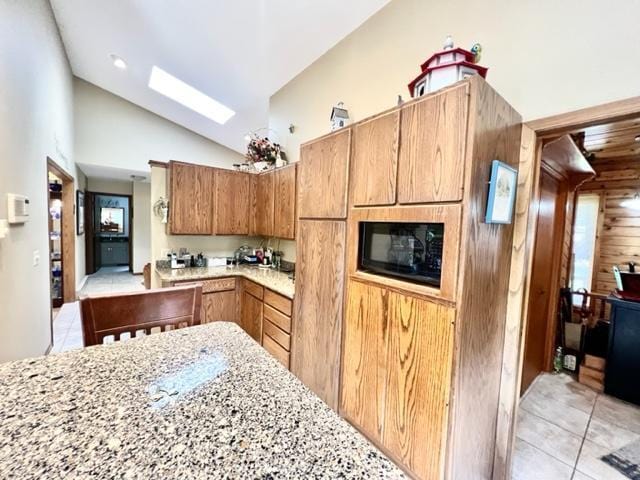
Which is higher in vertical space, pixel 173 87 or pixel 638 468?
pixel 173 87

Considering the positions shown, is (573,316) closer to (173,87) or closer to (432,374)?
(432,374)

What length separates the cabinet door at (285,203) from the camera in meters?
3.04

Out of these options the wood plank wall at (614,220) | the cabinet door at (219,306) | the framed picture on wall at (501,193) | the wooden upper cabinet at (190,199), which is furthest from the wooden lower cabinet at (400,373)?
the wood plank wall at (614,220)

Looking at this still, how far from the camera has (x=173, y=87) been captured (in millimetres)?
4746

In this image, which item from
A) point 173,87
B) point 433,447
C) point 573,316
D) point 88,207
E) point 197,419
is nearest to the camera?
point 197,419

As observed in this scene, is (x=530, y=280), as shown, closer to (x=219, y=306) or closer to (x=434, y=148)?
(x=434, y=148)

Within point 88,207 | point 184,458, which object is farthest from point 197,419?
point 88,207

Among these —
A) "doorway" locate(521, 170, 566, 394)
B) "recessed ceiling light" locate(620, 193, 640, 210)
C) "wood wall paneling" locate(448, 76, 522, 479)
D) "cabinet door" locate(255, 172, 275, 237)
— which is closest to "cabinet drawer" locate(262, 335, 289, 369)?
"cabinet door" locate(255, 172, 275, 237)

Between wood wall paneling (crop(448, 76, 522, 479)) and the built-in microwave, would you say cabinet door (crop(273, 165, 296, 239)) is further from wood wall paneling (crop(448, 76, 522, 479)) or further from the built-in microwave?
wood wall paneling (crop(448, 76, 522, 479))

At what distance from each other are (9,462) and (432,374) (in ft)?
4.64

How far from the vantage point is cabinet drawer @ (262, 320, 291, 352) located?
2.53m

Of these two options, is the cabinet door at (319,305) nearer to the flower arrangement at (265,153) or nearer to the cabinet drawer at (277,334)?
the cabinet drawer at (277,334)

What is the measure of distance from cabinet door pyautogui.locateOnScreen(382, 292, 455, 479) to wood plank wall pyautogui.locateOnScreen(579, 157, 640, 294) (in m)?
3.65

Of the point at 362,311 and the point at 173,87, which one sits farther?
the point at 173,87
